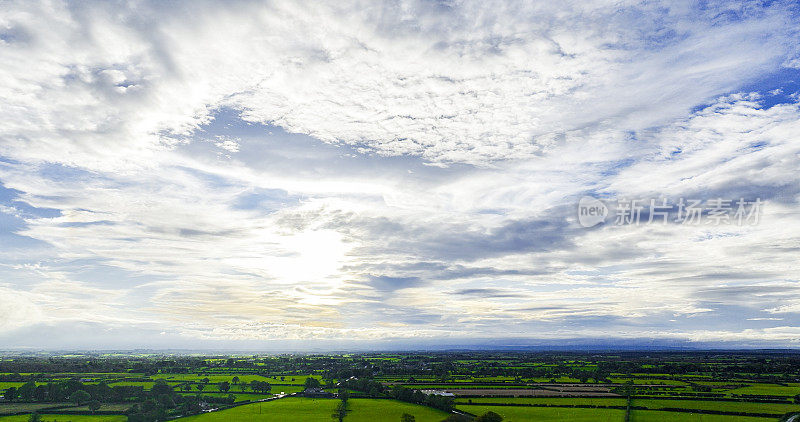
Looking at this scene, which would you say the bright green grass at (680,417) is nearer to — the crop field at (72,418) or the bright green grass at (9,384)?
the crop field at (72,418)

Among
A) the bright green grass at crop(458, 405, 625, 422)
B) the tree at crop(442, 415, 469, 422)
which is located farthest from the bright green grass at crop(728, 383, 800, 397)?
the tree at crop(442, 415, 469, 422)

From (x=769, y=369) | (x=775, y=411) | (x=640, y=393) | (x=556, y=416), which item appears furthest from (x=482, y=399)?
(x=769, y=369)

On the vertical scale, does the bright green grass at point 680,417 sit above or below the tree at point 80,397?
above

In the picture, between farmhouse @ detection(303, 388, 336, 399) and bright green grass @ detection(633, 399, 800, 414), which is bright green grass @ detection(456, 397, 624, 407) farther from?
farmhouse @ detection(303, 388, 336, 399)

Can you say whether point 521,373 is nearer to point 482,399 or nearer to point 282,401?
point 482,399

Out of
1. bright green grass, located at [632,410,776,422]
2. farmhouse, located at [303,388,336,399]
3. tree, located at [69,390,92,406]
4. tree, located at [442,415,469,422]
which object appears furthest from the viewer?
farmhouse, located at [303,388,336,399]

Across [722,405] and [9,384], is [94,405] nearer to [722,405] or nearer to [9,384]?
[9,384]

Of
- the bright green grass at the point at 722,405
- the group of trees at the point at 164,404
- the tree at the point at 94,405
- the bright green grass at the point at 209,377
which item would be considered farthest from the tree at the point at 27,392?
the bright green grass at the point at 722,405
